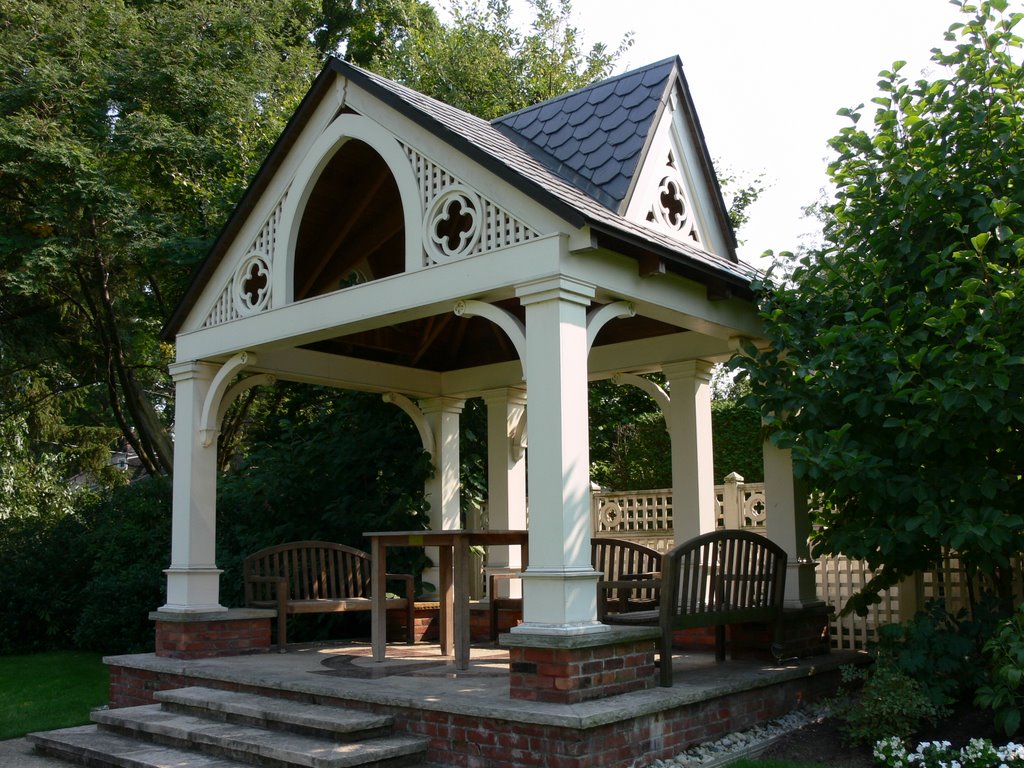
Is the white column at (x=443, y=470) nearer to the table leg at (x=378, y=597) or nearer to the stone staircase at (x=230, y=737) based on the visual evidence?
the table leg at (x=378, y=597)

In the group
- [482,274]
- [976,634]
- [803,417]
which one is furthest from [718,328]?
[976,634]

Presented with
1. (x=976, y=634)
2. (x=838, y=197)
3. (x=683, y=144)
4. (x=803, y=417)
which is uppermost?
(x=683, y=144)

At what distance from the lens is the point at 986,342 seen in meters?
5.77

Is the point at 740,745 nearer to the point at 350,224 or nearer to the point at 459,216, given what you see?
the point at 459,216

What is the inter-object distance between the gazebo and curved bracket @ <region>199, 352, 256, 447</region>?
0.01 meters

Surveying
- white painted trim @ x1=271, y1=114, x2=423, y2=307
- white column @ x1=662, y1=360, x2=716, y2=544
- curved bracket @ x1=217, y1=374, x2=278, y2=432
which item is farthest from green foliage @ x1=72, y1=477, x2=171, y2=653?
white column @ x1=662, y1=360, x2=716, y2=544

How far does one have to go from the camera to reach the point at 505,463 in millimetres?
10234

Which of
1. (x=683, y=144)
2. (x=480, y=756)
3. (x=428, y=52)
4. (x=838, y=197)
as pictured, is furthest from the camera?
(x=428, y=52)

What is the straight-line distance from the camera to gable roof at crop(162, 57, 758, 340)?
632 cm

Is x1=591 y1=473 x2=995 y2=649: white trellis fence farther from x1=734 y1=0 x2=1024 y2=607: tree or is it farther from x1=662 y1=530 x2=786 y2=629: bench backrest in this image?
x1=734 y1=0 x2=1024 y2=607: tree

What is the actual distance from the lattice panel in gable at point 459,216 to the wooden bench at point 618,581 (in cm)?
229

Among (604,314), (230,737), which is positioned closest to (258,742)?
(230,737)

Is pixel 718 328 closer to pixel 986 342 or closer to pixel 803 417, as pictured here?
pixel 803 417

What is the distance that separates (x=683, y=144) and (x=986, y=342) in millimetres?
2972
